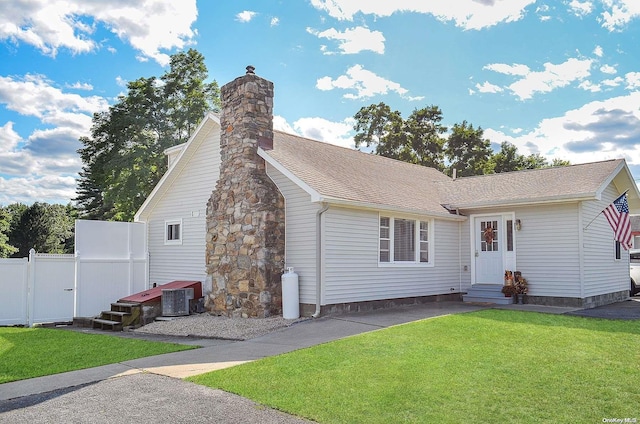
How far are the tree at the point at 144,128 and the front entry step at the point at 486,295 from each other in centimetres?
1945

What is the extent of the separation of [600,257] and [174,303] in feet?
40.3

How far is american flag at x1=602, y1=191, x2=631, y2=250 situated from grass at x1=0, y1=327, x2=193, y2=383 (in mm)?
11516

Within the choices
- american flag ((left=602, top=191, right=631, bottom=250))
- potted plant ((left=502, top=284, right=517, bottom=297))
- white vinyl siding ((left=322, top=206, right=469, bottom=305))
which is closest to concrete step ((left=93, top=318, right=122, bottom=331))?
white vinyl siding ((left=322, top=206, right=469, bottom=305))

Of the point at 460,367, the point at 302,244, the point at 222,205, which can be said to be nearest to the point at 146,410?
the point at 460,367

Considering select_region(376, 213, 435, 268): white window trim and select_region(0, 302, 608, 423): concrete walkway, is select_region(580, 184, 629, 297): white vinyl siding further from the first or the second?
select_region(0, 302, 608, 423): concrete walkway

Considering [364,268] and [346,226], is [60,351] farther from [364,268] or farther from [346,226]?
[364,268]

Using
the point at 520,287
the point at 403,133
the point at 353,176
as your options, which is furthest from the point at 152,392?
the point at 403,133

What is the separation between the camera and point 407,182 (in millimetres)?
16344

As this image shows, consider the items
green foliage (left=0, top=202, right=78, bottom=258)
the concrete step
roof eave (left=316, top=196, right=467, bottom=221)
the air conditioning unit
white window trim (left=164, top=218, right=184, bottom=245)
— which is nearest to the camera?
roof eave (left=316, top=196, right=467, bottom=221)

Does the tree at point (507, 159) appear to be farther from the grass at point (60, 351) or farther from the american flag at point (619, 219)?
the grass at point (60, 351)

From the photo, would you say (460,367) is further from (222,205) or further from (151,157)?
(151,157)

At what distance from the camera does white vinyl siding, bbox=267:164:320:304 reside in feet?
37.4

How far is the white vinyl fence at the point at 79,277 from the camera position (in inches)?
507

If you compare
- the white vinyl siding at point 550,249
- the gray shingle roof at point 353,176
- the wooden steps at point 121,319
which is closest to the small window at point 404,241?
the gray shingle roof at point 353,176
